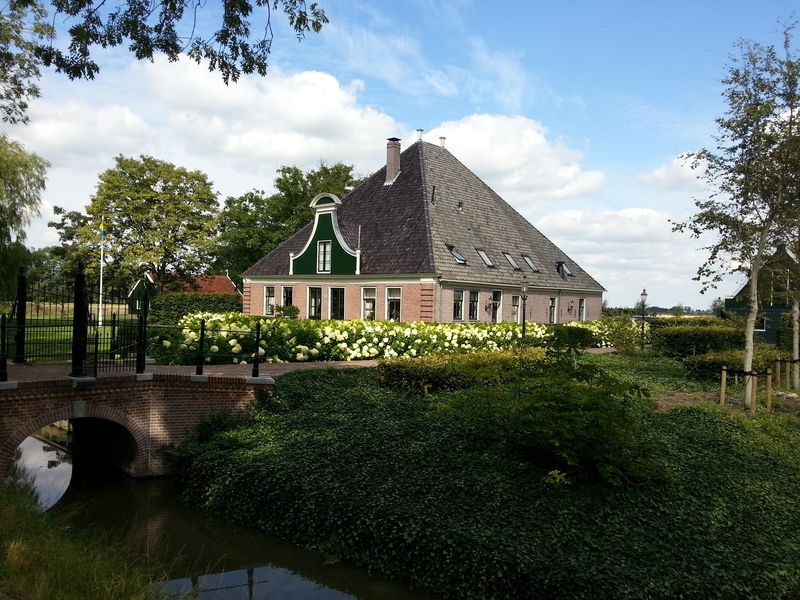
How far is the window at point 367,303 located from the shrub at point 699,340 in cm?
1240

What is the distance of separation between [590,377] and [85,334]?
338 inches

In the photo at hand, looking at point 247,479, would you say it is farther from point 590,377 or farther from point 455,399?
point 590,377

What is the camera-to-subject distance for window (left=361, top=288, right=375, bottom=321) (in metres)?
28.1

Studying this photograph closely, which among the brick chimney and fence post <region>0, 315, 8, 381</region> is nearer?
fence post <region>0, 315, 8, 381</region>

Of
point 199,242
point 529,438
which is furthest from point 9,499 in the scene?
point 199,242

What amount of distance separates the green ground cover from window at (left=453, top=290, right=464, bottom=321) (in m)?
14.3

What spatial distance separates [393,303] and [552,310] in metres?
10.4

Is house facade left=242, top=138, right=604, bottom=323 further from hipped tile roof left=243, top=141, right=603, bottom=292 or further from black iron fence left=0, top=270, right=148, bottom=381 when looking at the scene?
black iron fence left=0, top=270, right=148, bottom=381

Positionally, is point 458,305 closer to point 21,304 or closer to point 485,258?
point 485,258

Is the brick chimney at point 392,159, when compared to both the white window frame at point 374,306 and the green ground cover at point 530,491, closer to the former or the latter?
the white window frame at point 374,306

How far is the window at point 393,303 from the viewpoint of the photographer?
27.1 metres

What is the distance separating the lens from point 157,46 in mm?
8391

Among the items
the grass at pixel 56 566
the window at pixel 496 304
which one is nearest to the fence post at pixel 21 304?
the grass at pixel 56 566

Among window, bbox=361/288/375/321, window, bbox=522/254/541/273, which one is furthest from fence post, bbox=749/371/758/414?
window, bbox=522/254/541/273
